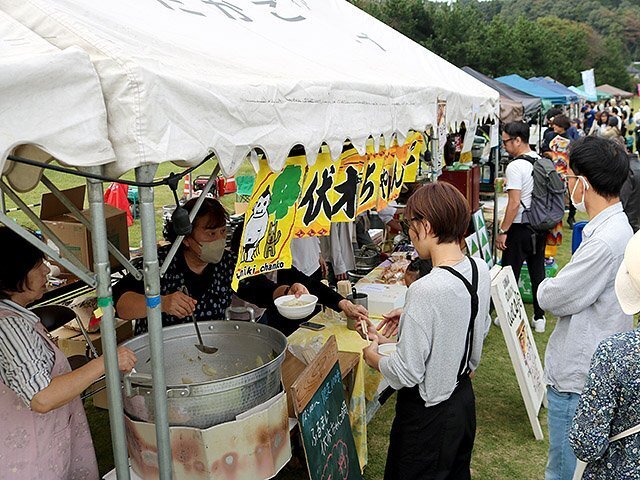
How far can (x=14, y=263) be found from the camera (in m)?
2.12

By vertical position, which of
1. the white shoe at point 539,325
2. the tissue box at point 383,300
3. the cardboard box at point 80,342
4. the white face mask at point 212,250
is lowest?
the cardboard box at point 80,342

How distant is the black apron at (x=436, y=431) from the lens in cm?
237

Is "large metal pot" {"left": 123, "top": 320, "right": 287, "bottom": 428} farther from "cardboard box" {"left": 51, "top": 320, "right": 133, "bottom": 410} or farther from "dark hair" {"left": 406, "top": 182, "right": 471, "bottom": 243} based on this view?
"cardboard box" {"left": 51, "top": 320, "right": 133, "bottom": 410}

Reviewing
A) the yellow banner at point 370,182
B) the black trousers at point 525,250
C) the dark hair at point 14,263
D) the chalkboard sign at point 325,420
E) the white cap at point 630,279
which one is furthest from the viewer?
the black trousers at point 525,250

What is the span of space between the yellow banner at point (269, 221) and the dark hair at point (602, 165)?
50.8 inches

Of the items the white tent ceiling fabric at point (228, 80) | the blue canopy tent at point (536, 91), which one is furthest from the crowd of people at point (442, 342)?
the blue canopy tent at point (536, 91)

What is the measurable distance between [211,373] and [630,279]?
1684 mm

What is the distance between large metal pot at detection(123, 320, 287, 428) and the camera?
1982 millimetres

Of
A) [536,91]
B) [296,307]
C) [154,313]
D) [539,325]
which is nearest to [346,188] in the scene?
[296,307]

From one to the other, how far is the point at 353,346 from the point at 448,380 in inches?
43.6

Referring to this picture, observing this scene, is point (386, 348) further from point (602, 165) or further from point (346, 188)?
point (602, 165)

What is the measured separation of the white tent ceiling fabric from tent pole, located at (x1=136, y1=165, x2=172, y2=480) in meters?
0.13

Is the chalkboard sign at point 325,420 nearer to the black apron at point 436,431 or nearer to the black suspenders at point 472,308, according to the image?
the black apron at point 436,431

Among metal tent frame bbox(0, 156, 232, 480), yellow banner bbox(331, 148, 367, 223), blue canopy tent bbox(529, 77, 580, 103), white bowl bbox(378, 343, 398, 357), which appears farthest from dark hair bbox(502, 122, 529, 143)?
blue canopy tent bbox(529, 77, 580, 103)
